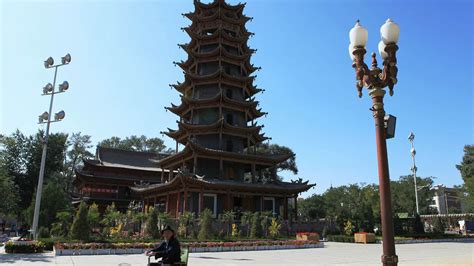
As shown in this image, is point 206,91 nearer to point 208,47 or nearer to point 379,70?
point 208,47

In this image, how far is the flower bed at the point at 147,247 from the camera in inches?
695

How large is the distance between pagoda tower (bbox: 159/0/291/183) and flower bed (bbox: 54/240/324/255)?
1115 cm

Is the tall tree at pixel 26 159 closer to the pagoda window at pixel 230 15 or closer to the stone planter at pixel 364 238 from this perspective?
the pagoda window at pixel 230 15

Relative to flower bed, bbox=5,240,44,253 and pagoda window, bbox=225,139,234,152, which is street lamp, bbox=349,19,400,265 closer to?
flower bed, bbox=5,240,44,253

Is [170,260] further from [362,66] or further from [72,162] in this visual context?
[72,162]

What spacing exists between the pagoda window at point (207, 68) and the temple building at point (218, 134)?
10 cm

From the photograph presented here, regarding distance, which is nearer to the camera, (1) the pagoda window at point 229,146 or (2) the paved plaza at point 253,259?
(2) the paved plaza at point 253,259

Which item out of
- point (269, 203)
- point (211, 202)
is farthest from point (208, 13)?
point (269, 203)

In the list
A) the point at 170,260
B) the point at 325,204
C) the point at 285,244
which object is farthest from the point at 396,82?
the point at 325,204

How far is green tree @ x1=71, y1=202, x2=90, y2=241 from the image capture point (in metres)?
20.7

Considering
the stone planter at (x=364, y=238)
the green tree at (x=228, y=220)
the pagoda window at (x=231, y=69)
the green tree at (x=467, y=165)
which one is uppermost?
the pagoda window at (x=231, y=69)

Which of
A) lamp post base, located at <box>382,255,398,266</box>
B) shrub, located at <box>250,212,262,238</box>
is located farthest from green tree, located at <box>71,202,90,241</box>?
lamp post base, located at <box>382,255,398,266</box>

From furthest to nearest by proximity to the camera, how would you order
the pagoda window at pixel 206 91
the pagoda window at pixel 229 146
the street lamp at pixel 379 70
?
the pagoda window at pixel 206 91, the pagoda window at pixel 229 146, the street lamp at pixel 379 70

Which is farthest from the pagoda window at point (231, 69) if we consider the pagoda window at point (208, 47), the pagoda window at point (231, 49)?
the pagoda window at point (208, 47)
